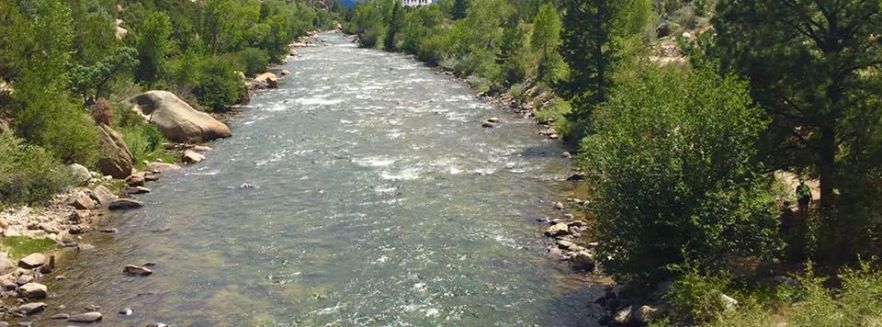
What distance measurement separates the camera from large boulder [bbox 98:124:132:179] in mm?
38031

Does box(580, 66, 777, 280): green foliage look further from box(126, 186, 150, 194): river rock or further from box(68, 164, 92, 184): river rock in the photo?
box(68, 164, 92, 184): river rock

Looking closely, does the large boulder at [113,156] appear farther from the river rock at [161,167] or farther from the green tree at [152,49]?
the green tree at [152,49]

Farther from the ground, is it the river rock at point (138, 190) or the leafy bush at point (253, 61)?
the leafy bush at point (253, 61)

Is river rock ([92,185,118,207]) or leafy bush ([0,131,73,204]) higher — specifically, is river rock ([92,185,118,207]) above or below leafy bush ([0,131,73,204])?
below

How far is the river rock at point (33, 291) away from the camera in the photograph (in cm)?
2338

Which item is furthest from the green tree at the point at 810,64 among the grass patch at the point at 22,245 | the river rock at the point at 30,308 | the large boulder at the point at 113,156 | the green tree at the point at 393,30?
the green tree at the point at 393,30

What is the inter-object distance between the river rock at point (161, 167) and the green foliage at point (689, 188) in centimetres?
2804

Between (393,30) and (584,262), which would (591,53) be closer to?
(584,262)

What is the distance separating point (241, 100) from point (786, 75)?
52408 mm

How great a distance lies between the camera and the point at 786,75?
2208 cm

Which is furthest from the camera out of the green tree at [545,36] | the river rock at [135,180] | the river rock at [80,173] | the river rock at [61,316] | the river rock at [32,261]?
the green tree at [545,36]

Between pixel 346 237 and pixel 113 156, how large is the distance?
55.0 feet

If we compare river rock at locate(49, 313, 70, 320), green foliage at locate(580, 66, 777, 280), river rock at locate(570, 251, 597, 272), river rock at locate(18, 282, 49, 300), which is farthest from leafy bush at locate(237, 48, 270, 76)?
green foliage at locate(580, 66, 777, 280)

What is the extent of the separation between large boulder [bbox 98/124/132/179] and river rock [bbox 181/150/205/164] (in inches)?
143
